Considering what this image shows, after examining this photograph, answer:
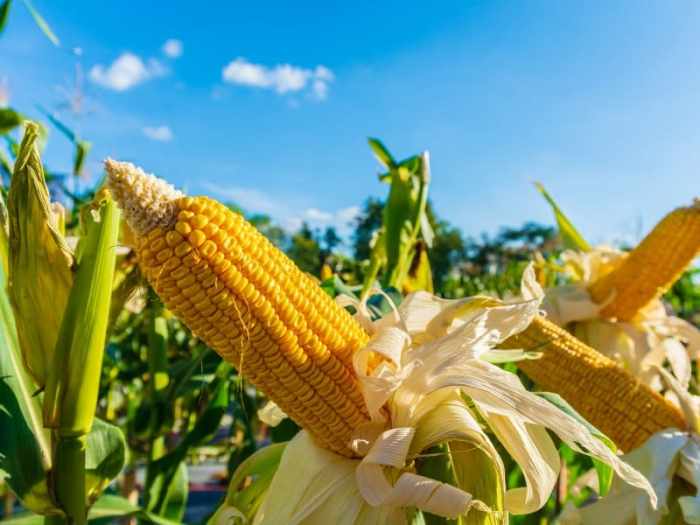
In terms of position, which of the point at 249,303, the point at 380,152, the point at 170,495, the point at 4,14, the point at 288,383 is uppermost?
the point at 4,14

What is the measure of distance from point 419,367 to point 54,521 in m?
0.52

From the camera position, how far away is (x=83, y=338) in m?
0.71

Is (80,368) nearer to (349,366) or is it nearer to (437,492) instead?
(349,366)

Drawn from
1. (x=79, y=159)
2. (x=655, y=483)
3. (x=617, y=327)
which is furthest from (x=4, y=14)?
(x=617, y=327)

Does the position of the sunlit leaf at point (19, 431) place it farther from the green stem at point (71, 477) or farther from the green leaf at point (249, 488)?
the green leaf at point (249, 488)

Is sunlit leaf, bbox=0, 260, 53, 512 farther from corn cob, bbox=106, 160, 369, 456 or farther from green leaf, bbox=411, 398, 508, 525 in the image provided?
green leaf, bbox=411, 398, 508, 525

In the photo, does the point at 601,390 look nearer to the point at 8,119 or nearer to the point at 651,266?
the point at 651,266

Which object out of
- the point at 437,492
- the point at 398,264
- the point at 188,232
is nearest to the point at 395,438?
the point at 437,492

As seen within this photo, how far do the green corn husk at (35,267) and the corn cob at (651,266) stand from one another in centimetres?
165

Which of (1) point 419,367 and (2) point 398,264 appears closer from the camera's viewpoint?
(1) point 419,367

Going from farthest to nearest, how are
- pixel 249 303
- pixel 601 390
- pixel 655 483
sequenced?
pixel 601 390, pixel 655 483, pixel 249 303

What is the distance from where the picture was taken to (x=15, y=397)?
2.76 ft

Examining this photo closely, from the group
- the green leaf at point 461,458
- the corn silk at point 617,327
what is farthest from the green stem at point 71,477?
the corn silk at point 617,327

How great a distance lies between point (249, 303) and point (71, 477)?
1.10 ft
